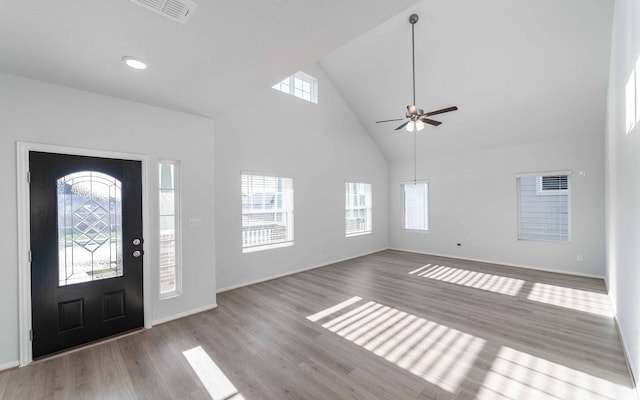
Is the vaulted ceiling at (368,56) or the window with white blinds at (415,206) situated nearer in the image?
the vaulted ceiling at (368,56)

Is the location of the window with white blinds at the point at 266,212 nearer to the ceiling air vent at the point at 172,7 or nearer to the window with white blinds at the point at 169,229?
the window with white blinds at the point at 169,229

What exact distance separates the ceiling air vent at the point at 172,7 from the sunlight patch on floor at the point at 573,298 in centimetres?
529

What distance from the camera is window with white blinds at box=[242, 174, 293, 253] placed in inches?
190

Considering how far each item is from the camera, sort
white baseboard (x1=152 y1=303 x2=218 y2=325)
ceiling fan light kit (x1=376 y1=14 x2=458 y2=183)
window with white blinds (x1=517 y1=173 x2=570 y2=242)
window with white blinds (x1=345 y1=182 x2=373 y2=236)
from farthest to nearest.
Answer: window with white blinds (x1=345 y1=182 x2=373 y2=236) < window with white blinds (x1=517 y1=173 x2=570 y2=242) < ceiling fan light kit (x1=376 y1=14 x2=458 y2=183) < white baseboard (x1=152 y1=303 x2=218 y2=325)

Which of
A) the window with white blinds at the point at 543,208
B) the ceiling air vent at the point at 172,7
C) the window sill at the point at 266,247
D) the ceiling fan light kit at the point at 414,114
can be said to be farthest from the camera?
the window with white blinds at the point at 543,208

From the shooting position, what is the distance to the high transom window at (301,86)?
217 inches

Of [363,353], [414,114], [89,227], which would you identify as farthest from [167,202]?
[414,114]

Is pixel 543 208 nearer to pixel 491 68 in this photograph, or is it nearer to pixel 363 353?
pixel 491 68

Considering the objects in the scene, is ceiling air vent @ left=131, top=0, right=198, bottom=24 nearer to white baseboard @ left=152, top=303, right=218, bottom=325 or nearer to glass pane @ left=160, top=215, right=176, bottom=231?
glass pane @ left=160, top=215, right=176, bottom=231

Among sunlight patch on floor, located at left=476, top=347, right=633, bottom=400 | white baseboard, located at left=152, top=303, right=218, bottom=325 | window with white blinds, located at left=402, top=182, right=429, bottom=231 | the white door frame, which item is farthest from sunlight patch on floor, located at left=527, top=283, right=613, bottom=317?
the white door frame

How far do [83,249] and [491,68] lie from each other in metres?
6.32

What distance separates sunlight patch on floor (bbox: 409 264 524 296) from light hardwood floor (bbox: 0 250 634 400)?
0.66ft

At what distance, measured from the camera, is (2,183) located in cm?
239

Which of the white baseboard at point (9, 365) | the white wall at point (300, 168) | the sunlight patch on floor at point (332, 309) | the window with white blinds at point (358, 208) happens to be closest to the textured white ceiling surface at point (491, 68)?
the white wall at point (300, 168)
